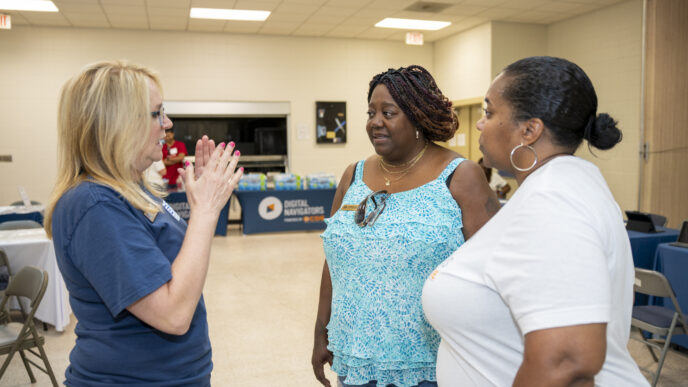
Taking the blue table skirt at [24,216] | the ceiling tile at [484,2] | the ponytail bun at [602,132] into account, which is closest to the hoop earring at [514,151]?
the ponytail bun at [602,132]

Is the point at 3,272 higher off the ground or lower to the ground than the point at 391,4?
lower

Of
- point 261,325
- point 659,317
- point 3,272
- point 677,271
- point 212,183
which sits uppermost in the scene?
point 212,183

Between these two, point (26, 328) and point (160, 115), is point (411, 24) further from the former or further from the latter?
point (160, 115)

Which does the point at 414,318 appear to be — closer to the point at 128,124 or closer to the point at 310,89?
the point at 128,124

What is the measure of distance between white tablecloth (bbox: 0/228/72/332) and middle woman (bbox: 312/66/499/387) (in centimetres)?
347

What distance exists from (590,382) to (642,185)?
7.09 m

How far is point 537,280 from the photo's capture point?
2.97ft

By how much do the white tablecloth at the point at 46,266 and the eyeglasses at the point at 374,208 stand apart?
3.62m

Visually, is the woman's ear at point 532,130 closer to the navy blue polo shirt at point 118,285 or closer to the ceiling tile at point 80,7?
the navy blue polo shirt at point 118,285

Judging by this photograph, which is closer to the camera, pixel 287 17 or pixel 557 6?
pixel 557 6

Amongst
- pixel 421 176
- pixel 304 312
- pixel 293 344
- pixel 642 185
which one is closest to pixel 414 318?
pixel 421 176

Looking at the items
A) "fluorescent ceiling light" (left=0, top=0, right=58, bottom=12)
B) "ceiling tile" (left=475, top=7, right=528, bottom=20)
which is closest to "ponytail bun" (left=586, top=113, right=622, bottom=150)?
"ceiling tile" (left=475, top=7, right=528, bottom=20)

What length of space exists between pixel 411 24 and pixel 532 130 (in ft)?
30.4

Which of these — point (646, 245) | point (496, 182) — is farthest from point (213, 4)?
point (646, 245)
